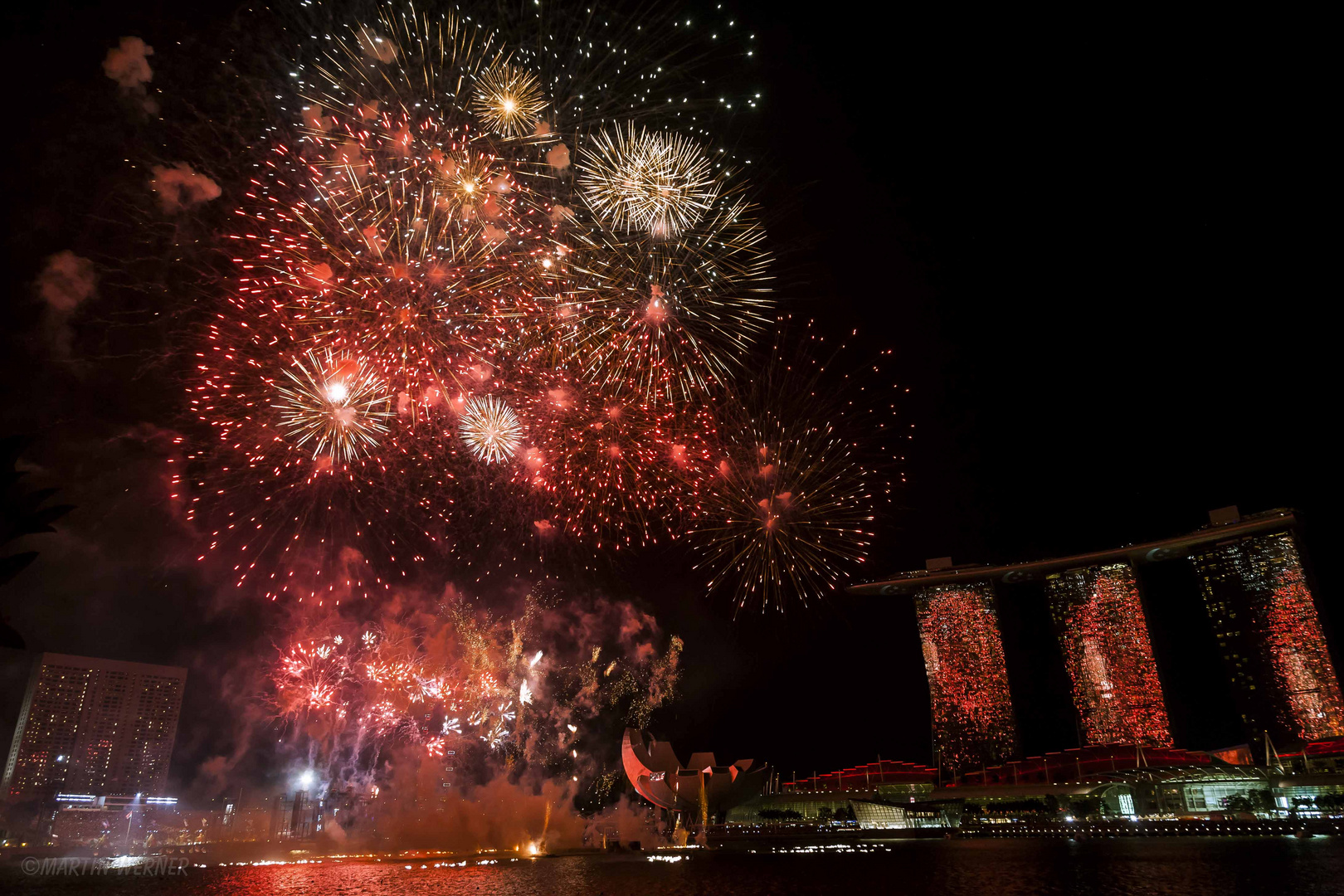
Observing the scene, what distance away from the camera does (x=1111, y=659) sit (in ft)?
210

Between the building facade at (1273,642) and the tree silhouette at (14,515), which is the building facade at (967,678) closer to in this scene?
the building facade at (1273,642)

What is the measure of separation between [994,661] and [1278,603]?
81.4 ft

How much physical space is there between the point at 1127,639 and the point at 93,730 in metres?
97.9

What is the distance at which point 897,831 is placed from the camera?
→ 2410 inches

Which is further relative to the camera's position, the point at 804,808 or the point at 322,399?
the point at 804,808

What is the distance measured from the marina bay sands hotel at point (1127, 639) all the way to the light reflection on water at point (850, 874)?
22.3 m

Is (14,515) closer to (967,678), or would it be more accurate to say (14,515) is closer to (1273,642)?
(1273,642)

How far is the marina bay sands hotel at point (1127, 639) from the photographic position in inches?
2072

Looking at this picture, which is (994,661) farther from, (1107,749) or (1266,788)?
(1266,788)

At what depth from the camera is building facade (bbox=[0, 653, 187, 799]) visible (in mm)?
66688

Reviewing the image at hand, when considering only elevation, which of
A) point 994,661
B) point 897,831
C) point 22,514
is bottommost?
point 897,831

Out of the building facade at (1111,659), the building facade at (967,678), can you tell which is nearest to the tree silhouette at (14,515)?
the building facade at (1111,659)

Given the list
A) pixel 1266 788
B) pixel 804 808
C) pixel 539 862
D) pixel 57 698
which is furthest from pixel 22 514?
pixel 57 698

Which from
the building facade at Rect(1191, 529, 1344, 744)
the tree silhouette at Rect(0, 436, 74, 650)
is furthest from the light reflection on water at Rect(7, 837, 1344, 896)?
the building facade at Rect(1191, 529, 1344, 744)
